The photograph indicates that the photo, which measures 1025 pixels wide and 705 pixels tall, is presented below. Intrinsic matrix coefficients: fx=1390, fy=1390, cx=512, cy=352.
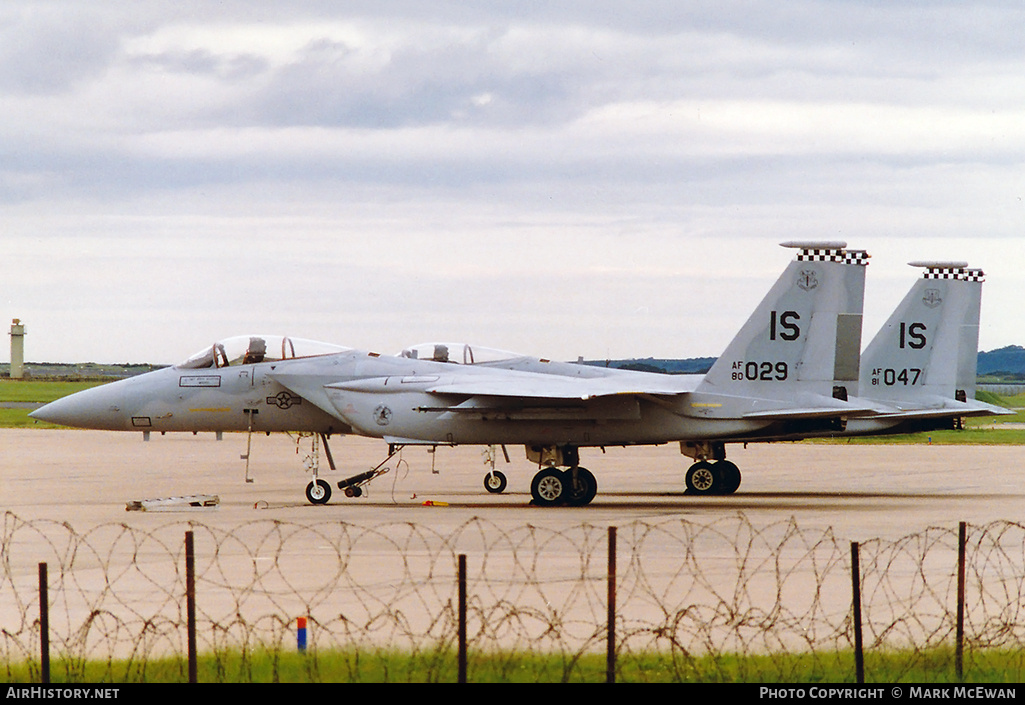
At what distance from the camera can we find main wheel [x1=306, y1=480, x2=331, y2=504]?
2289 centimetres

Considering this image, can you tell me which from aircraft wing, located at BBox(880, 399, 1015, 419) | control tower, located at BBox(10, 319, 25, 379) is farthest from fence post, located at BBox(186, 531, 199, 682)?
control tower, located at BBox(10, 319, 25, 379)

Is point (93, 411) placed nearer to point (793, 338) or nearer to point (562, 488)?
point (562, 488)

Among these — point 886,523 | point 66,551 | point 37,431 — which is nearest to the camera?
point 66,551

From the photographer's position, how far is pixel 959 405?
89.9 feet

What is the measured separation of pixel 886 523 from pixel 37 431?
128ft

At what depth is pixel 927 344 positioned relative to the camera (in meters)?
28.6

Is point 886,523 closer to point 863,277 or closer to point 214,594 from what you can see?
point 863,277

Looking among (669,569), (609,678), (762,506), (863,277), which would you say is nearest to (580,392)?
(762,506)

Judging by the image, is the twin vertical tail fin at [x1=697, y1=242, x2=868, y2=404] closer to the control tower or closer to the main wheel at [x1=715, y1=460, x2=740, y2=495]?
the main wheel at [x1=715, y1=460, x2=740, y2=495]

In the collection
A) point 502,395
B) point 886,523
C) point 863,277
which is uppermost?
point 863,277

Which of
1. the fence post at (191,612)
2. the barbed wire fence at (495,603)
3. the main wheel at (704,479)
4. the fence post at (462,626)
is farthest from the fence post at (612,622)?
Answer: the main wheel at (704,479)

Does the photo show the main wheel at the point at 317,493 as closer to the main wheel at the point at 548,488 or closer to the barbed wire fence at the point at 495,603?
the main wheel at the point at 548,488

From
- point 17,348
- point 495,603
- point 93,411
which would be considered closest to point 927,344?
point 93,411

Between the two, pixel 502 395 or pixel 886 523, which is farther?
pixel 502 395
